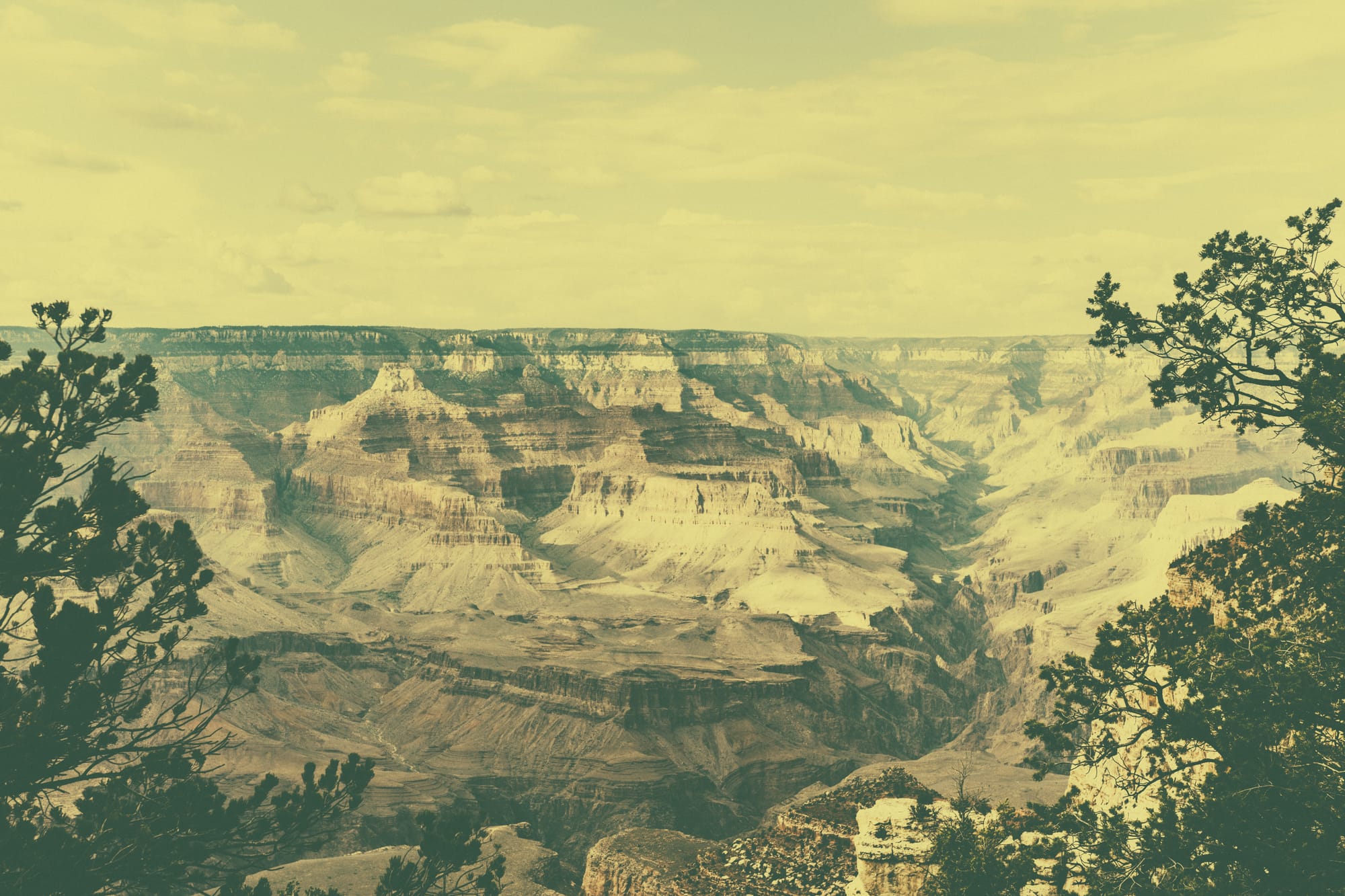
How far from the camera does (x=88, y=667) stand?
38.0 meters

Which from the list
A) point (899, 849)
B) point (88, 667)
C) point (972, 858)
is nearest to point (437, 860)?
point (88, 667)

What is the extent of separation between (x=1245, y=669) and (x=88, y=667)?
95.2 ft

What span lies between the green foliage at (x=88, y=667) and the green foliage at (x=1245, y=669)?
19.8 meters

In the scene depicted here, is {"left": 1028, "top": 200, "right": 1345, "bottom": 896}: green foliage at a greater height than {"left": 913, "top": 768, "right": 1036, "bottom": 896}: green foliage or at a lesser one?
greater

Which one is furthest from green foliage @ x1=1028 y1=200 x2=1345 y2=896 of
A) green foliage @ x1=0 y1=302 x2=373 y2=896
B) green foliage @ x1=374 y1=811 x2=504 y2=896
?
green foliage @ x1=0 y1=302 x2=373 y2=896

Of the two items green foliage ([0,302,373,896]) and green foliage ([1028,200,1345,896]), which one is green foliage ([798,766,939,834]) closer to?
green foliage ([1028,200,1345,896])

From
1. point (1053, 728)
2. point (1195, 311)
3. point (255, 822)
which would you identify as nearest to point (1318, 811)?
point (1053, 728)

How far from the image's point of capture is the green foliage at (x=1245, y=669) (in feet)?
106

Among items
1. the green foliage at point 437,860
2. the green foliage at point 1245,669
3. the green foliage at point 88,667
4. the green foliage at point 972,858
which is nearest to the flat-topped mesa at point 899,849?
the green foliage at point 972,858

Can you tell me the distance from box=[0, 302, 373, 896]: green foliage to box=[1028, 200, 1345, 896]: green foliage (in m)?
19.8

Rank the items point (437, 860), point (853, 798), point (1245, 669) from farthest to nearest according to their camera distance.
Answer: point (853, 798)
point (437, 860)
point (1245, 669)

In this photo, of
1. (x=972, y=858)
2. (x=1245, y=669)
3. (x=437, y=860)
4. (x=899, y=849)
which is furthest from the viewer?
(x=899, y=849)

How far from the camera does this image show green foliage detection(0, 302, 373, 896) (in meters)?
34.4

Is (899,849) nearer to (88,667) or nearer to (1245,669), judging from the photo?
(1245,669)
